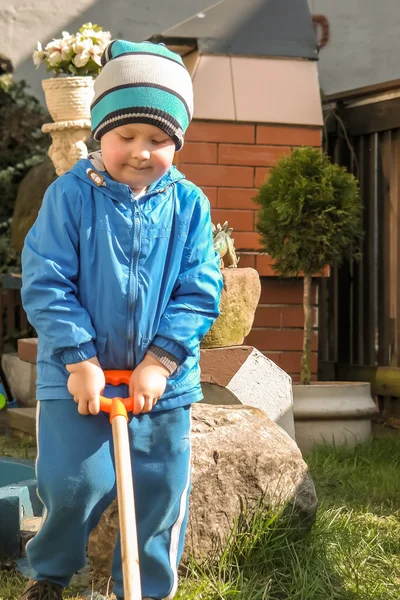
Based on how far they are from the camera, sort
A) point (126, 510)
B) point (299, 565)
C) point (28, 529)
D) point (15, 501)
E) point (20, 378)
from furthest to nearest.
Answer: point (20, 378) < point (28, 529) < point (15, 501) < point (299, 565) < point (126, 510)

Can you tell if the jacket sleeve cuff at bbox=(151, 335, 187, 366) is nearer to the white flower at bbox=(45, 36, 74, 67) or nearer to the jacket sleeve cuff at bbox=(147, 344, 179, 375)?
the jacket sleeve cuff at bbox=(147, 344, 179, 375)

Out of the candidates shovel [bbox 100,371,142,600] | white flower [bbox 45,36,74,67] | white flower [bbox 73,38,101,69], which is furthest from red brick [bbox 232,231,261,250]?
shovel [bbox 100,371,142,600]

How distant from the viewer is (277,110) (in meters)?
4.93

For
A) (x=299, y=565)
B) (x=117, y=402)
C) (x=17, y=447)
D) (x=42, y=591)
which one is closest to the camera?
(x=117, y=402)

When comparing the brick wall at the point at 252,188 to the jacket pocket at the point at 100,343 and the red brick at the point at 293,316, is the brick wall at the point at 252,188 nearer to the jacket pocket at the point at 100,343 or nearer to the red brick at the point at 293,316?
the red brick at the point at 293,316

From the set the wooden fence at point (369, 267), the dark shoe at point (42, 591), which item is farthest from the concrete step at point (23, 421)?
the dark shoe at point (42, 591)

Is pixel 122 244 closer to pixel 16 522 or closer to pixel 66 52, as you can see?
pixel 16 522

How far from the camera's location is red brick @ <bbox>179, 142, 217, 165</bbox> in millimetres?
4855

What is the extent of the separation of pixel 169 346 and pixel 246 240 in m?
2.87

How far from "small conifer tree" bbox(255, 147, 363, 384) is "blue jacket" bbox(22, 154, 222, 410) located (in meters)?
2.28

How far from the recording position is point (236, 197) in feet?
16.1

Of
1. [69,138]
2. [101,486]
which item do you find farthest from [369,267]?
[101,486]

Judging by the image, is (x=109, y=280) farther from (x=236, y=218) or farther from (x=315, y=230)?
(x=236, y=218)

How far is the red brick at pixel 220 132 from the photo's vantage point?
16.0ft
